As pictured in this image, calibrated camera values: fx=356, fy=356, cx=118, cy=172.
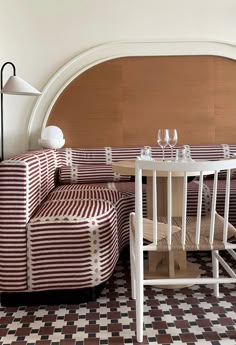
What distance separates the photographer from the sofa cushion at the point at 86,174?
3.43m

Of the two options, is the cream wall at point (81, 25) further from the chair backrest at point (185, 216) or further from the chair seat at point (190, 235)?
the chair seat at point (190, 235)

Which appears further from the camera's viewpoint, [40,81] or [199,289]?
[40,81]

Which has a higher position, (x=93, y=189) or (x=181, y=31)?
(x=181, y=31)

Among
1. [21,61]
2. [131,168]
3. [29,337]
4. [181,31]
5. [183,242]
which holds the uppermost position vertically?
[181,31]

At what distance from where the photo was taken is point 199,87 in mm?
3930

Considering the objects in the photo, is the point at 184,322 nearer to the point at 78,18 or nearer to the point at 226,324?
the point at 226,324

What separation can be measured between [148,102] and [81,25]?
1.10 m

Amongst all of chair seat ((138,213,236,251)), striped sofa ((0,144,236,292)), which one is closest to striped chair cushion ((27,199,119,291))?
striped sofa ((0,144,236,292))

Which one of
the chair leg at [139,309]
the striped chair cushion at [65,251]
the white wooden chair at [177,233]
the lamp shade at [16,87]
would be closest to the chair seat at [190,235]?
the white wooden chair at [177,233]

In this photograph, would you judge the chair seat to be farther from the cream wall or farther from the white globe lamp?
the cream wall

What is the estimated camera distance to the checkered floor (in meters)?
1.80

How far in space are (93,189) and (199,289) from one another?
3.86 ft

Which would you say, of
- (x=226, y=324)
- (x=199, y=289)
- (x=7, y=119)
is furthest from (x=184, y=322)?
(x=7, y=119)

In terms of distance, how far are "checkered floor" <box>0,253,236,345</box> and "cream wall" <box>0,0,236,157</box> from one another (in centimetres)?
256
